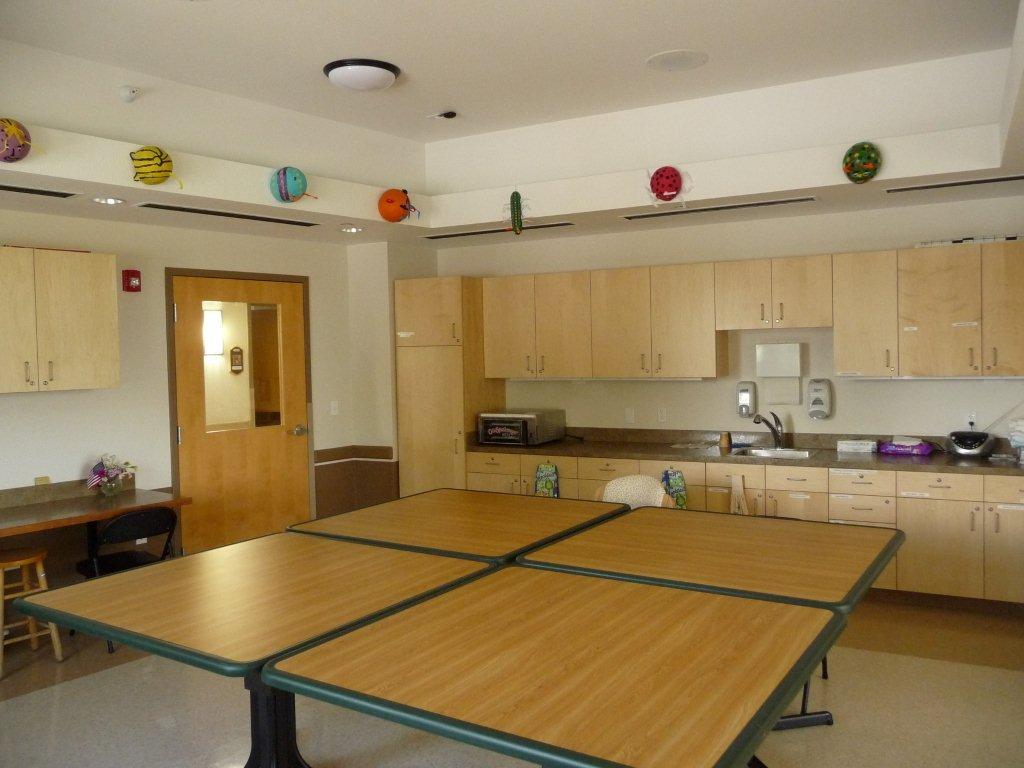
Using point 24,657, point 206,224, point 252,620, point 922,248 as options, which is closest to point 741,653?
point 252,620

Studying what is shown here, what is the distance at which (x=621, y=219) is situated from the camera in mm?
5527

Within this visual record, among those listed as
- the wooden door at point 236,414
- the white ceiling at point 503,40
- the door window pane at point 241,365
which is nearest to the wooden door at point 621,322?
the white ceiling at point 503,40

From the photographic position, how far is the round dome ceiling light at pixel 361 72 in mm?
4125

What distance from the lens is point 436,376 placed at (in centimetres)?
629

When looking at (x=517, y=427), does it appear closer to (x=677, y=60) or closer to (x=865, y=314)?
(x=865, y=314)

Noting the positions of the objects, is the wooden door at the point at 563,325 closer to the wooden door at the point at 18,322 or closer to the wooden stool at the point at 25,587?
the wooden door at the point at 18,322

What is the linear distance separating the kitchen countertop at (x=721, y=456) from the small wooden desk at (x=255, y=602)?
9.30ft

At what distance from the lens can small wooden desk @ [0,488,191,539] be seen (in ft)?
13.6

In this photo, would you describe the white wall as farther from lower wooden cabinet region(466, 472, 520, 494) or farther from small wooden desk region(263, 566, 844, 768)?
small wooden desk region(263, 566, 844, 768)

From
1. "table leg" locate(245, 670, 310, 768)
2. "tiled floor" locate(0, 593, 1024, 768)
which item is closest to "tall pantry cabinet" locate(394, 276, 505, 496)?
"tiled floor" locate(0, 593, 1024, 768)

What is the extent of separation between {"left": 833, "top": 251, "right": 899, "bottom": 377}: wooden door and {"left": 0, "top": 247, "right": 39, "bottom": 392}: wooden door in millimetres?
4746

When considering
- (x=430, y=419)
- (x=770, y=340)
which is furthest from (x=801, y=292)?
(x=430, y=419)

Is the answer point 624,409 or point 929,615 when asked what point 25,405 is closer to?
point 624,409

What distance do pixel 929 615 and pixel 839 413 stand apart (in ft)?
4.59
